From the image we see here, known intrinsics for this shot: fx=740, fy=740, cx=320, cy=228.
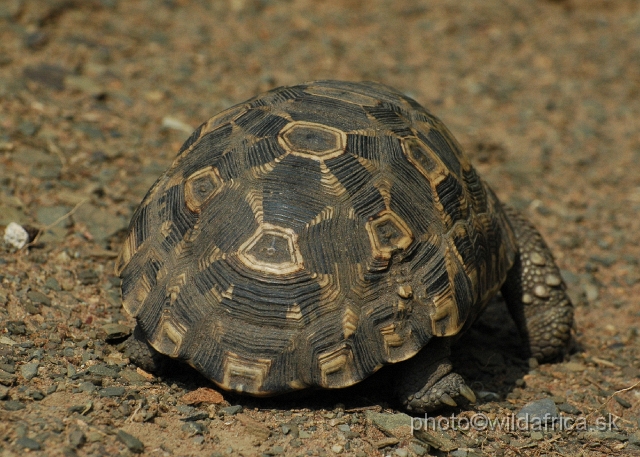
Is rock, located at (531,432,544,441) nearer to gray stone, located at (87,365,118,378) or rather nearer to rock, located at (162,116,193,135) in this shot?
gray stone, located at (87,365,118,378)

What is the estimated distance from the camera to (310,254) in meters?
3.88

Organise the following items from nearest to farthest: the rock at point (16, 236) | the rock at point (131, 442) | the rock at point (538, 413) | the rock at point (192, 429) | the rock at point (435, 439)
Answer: the rock at point (131, 442), the rock at point (192, 429), the rock at point (435, 439), the rock at point (538, 413), the rock at point (16, 236)

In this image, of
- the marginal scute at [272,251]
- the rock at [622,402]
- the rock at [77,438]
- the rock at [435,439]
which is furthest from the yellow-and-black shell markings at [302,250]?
the rock at [622,402]

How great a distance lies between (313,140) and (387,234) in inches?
26.6

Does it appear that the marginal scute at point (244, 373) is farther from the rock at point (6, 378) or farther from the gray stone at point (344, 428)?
the rock at point (6, 378)

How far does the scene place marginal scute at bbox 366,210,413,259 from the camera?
157 inches

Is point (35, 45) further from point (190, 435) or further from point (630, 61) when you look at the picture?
point (630, 61)

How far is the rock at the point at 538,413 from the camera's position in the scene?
4512mm

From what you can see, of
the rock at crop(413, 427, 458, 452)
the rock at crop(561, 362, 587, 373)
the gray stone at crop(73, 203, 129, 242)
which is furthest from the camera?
the gray stone at crop(73, 203, 129, 242)

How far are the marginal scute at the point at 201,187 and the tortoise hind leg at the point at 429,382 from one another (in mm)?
1480

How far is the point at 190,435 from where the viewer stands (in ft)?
12.5

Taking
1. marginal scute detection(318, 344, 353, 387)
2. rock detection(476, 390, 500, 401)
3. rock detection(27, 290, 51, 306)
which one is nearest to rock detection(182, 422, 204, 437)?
marginal scute detection(318, 344, 353, 387)

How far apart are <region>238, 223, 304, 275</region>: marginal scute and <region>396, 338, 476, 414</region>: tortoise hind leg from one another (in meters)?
0.98

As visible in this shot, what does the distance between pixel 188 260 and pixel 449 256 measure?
1477 mm
